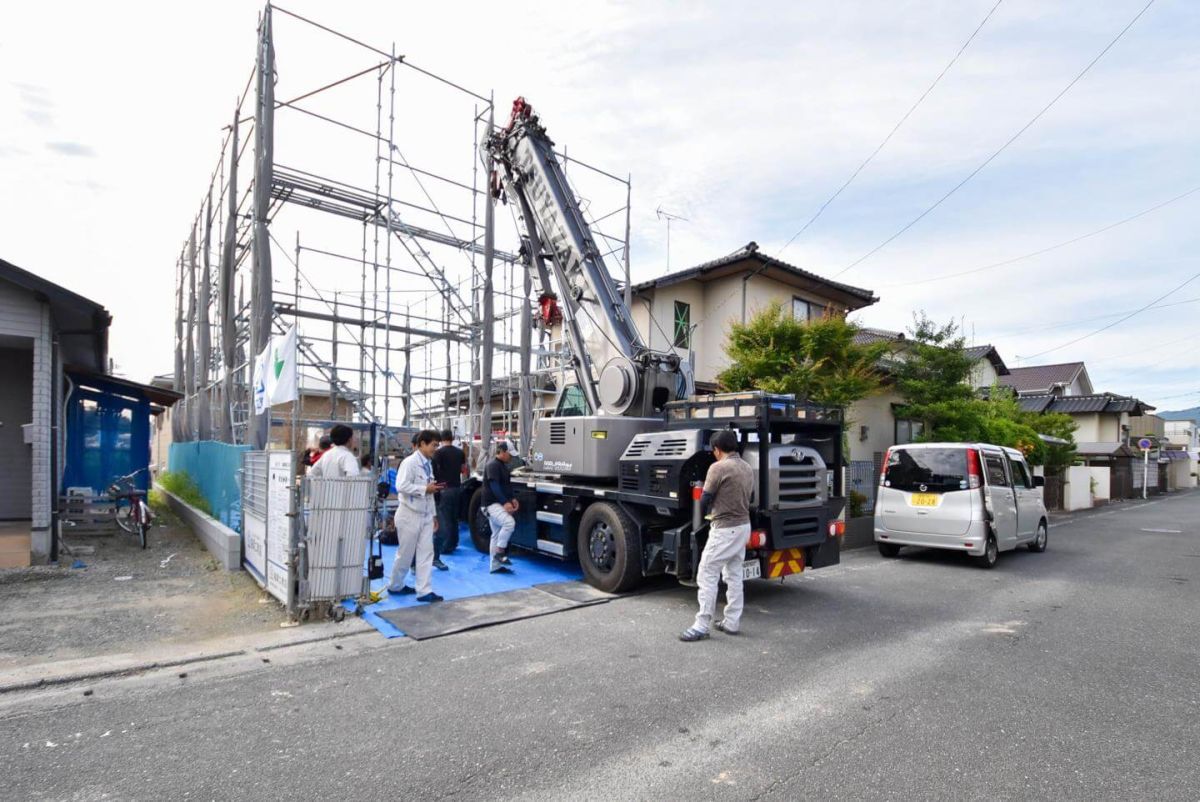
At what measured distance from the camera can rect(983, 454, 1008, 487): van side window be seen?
9523 millimetres

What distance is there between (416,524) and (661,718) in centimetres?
347

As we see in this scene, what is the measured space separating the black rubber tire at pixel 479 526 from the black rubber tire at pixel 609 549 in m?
2.09

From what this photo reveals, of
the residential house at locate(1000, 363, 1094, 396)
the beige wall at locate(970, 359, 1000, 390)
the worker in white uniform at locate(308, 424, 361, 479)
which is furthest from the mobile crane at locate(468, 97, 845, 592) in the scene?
the residential house at locate(1000, 363, 1094, 396)

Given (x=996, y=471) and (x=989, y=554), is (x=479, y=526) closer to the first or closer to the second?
(x=989, y=554)

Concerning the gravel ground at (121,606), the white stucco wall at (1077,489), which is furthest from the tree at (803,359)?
the white stucco wall at (1077,489)

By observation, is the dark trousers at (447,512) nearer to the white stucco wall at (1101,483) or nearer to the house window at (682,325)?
the house window at (682,325)

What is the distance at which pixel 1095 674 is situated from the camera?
4.84 metres

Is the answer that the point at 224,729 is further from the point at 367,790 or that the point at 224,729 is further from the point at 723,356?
the point at 723,356

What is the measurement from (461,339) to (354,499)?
7.28 meters

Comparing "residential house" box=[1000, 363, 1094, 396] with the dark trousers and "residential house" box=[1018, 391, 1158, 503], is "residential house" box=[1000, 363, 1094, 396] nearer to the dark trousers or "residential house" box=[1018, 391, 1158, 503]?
"residential house" box=[1018, 391, 1158, 503]

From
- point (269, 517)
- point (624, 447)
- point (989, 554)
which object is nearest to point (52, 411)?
point (269, 517)

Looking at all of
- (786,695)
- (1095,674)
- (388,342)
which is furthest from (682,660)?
(388,342)

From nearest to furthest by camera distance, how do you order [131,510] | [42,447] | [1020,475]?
1. [42,447]
2. [131,510]
3. [1020,475]

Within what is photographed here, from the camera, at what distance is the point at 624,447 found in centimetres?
761
